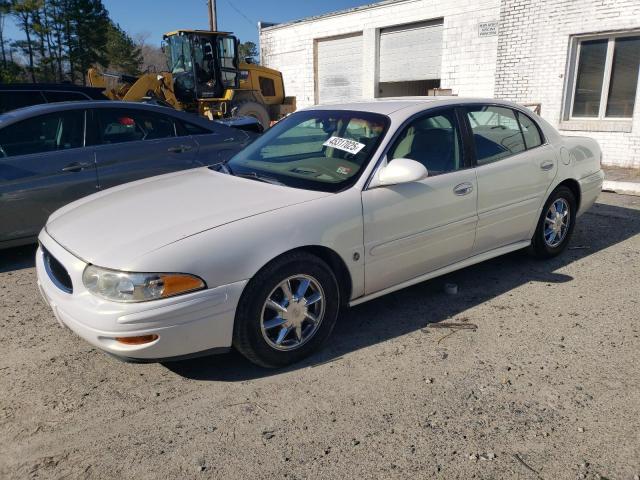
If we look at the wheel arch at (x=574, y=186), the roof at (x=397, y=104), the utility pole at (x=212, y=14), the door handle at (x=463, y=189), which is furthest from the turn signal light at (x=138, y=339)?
the utility pole at (x=212, y=14)

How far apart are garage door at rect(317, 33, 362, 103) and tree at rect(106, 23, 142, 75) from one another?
110ft

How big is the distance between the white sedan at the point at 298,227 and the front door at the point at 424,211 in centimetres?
1

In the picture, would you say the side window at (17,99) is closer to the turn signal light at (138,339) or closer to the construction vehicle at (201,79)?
the turn signal light at (138,339)

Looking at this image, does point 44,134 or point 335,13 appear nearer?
point 44,134

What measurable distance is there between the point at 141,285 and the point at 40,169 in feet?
10.3

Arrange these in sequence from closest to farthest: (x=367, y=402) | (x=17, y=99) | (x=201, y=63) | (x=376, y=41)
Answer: (x=367, y=402) < (x=17, y=99) < (x=201, y=63) < (x=376, y=41)

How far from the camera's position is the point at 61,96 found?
25.1ft

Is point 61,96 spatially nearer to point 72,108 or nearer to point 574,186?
point 72,108

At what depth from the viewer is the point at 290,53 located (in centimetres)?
2005

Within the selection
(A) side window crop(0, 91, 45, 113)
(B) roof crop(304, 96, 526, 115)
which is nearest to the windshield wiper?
(B) roof crop(304, 96, 526, 115)

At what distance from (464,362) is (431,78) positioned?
13.9 meters

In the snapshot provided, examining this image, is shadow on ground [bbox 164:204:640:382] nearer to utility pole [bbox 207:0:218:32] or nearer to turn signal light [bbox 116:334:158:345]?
turn signal light [bbox 116:334:158:345]

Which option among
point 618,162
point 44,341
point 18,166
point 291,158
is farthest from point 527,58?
point 44,341

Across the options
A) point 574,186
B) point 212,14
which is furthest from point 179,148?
point 212,14
